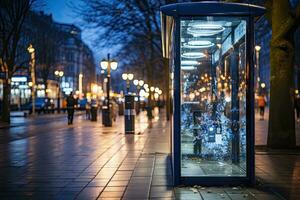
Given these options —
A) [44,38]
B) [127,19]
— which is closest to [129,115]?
[127,19]

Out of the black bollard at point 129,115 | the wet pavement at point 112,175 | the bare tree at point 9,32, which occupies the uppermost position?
the bare tree at point 9,32

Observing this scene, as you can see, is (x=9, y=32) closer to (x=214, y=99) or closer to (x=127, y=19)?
(x=127, y=19)

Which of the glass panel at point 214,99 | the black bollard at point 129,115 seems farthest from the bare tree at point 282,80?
the black bollard at point 129,115

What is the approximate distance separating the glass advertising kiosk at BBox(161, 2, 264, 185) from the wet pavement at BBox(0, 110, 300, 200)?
52 cm

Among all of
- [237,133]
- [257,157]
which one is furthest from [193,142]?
[257,157]

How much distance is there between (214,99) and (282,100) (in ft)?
18.7

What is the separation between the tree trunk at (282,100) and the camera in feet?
51.5

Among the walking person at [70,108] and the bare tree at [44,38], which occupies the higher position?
the bare tree at [44,38]

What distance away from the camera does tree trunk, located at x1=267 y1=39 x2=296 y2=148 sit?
15.7m

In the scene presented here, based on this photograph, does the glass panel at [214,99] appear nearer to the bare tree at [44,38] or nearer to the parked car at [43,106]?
the bare tree at [44,38]

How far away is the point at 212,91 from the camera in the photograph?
11.0 metres

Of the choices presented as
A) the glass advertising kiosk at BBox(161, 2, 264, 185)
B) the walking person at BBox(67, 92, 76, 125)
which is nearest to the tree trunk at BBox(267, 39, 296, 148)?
the glass advertising kiosk at BBox(161, 2, 264, 185)

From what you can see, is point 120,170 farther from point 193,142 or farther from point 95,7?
point 95,7

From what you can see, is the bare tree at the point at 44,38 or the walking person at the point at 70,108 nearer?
the walking person at the point at 70,108
